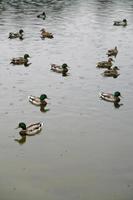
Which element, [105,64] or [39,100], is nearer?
[39,100]

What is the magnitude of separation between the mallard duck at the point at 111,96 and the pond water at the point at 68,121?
47 cm

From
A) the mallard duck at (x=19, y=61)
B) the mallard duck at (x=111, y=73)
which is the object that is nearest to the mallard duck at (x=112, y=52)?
the mallard duck at (x=111, y=73)

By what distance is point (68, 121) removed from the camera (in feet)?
104

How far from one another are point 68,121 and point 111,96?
5.49m

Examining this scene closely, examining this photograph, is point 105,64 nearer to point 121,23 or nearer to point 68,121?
point 68,121

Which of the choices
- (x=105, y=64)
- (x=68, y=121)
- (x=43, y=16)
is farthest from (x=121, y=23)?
(x=68, y=121)

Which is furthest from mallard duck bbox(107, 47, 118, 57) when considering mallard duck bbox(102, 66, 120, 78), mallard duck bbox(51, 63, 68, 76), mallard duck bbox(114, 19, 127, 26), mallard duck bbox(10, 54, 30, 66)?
mallard duck bbox(114, 19, 127, 26)

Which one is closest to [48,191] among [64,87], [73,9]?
[64,87]

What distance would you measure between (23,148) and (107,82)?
47.6 feet

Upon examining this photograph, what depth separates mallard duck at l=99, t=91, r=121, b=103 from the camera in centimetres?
3534

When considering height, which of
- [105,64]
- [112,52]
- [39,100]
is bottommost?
[39,100]

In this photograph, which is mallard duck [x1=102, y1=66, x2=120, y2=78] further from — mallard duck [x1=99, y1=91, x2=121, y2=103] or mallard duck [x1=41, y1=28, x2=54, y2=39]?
mallard duck [x1=41, y1=28, x2=54, y2=39]

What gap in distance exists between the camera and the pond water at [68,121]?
23.8 m

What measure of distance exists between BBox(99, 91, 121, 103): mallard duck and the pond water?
18.3 inches
